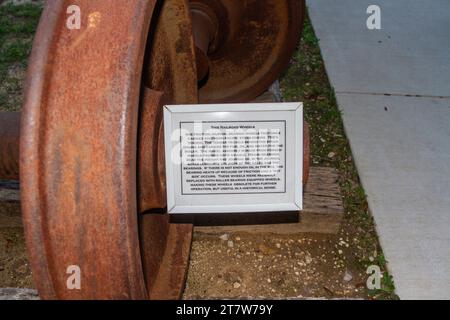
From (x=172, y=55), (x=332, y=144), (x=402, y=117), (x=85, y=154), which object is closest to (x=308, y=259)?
(x=332, y=144)

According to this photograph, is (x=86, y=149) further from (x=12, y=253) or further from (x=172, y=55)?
(x=12, y=253)

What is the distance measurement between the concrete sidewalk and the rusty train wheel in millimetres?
1766

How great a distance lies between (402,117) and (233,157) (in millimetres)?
2353

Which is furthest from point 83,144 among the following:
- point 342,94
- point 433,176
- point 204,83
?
point 342,94

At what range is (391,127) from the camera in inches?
141

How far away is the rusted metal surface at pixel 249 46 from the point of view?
293 centimetres

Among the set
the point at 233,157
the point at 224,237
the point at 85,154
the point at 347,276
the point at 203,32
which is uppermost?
the point at 203,32

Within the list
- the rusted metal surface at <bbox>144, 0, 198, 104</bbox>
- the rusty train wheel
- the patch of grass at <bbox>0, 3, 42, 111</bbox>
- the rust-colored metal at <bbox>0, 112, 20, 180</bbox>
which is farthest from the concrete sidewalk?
the patch of grass at <bbox>0, 3, 42, 111</bbox>

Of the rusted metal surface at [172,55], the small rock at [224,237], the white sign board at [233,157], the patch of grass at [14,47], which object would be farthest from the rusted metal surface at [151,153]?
the patch of grass at [14,47]

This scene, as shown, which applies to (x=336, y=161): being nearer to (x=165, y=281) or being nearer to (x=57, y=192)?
Answer: (x=165, y=281)

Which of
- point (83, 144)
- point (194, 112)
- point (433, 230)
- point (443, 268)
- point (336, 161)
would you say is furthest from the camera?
point (336, 161)

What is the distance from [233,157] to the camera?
5.85 ft

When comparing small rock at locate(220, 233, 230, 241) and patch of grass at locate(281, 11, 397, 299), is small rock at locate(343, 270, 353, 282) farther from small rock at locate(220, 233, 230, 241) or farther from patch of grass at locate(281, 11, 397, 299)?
small rock at locate(220, 233, 230, 241)

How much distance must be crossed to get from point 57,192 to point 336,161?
7.67ft
